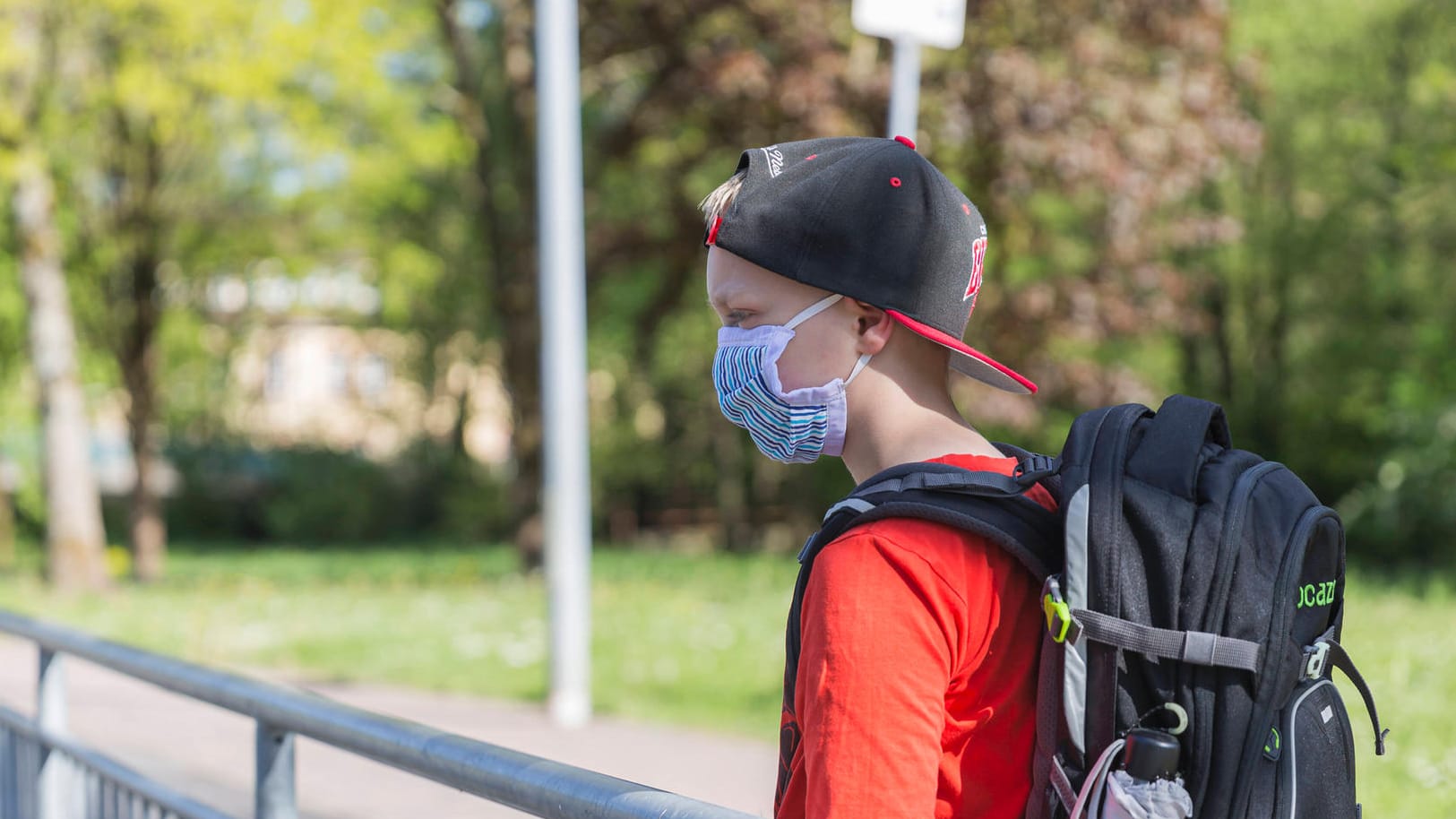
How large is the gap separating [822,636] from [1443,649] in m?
8.58

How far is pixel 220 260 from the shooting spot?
76.9 feet

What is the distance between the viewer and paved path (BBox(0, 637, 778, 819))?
263 centimetres

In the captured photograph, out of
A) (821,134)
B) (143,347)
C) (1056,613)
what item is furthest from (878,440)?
(143,347)

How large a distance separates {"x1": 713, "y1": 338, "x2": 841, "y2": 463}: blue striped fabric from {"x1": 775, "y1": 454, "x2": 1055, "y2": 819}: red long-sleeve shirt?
0.29 meters

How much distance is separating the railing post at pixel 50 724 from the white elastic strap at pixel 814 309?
2.80m

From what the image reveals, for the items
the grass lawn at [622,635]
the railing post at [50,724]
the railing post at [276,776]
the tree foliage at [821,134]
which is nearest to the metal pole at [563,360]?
the grass lawn at [622,635]

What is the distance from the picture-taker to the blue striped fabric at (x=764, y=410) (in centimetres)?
166

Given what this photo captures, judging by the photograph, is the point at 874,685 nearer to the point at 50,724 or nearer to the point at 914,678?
the point at 914,678

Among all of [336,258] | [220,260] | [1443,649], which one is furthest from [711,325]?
[1443,649]

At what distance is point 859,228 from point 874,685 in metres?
0.48

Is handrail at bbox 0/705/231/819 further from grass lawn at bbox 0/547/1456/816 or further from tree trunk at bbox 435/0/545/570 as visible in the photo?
tree trunk at bbox 435/0/545/570

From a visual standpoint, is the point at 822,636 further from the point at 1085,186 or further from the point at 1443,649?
the point at 1085,186

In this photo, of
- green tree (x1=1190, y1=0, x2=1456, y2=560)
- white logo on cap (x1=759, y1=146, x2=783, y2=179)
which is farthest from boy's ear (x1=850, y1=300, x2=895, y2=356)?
green tree (x1=1190, y1=0, x2=1456, y2=560)

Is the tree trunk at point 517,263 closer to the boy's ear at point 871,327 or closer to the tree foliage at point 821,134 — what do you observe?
the tree foliage at point 821,134
